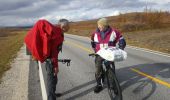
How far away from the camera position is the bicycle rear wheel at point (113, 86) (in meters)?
6.86

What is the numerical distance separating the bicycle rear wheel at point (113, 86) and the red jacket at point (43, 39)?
4.61 ft

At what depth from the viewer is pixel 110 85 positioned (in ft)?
23.6

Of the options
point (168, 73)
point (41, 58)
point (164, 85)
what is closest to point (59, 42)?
point (41, 58)

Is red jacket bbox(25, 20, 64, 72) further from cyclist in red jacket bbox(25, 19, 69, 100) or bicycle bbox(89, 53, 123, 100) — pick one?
bicycle bbox(89, 53, 123, 100)

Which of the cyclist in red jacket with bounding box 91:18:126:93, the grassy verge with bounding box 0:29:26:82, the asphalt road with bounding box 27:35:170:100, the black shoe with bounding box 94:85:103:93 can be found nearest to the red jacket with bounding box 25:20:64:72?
the cyclist in red jacket with bounding box 91:18:126:93

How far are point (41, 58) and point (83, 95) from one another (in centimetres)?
167

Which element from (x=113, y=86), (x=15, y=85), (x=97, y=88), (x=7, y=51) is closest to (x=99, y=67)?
(x=97, y=88)

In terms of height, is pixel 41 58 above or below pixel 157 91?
above

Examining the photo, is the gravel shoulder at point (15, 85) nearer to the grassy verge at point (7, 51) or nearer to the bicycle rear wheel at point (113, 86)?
the grassy verge at point (7, 51)

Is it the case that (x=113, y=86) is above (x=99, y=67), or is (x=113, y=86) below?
below

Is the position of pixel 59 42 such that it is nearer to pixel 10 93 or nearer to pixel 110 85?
pixel 110 85

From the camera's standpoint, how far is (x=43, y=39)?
689 centimetres

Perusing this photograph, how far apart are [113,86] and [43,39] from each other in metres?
1.87

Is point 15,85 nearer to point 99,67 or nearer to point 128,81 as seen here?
point 99,67
